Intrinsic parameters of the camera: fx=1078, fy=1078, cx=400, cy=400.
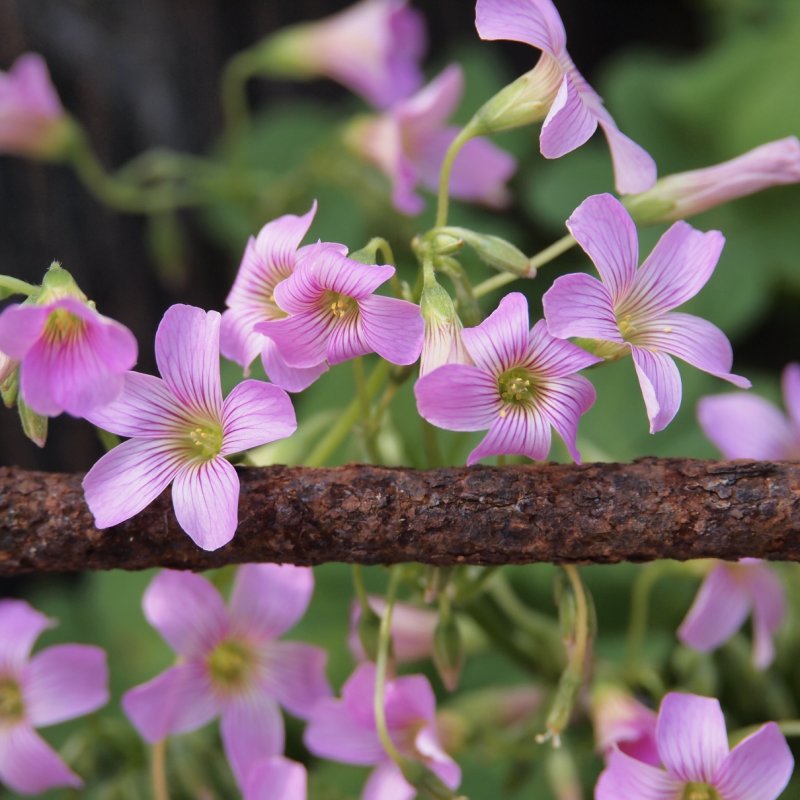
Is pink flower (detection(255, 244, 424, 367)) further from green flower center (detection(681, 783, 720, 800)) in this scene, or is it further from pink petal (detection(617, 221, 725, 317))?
green flower center (detection(681, 783, 720, 800))

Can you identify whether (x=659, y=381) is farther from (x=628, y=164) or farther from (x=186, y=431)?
(x=186, y=431)

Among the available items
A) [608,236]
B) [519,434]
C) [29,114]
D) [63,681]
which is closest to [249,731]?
[63,681]

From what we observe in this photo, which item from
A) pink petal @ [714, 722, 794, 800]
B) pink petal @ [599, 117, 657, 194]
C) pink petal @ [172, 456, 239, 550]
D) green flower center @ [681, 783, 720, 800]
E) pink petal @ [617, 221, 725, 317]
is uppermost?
pink petal @ [599, 117, 657, 194]

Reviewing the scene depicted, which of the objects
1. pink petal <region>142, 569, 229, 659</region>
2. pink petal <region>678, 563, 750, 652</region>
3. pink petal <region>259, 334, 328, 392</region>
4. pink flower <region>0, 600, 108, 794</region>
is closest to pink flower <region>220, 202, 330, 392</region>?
pink petal <region>259, 334, 328, 392</region>

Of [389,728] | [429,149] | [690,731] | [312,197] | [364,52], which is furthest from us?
[312,197]

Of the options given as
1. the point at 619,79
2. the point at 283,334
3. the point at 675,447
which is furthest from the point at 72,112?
the point at 283,334

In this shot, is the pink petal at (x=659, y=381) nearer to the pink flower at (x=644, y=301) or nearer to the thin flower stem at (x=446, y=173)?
the pink flower at (x=644, y=301)
